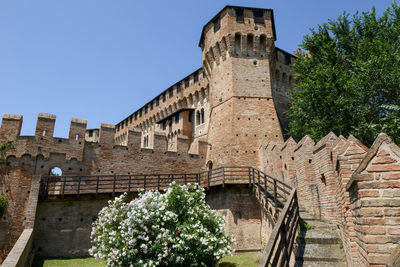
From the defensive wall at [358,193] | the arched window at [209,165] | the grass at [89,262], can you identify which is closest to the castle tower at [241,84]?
the arched window at [209,165]

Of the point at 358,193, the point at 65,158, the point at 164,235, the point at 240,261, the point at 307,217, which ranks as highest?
the point at 65,158

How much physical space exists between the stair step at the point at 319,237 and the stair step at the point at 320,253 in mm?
120

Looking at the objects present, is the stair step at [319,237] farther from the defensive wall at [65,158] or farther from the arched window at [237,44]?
the arched window at [237,44]

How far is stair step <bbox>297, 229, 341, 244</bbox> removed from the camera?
6.58 m

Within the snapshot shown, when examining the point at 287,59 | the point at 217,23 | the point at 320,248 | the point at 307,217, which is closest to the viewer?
the point at 320,248

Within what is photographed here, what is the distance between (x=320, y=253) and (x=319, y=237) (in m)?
0.53

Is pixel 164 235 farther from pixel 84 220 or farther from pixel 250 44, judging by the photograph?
pixel 250 44

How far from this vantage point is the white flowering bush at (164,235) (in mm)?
8383

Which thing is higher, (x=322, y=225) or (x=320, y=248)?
(x=322, y=225)

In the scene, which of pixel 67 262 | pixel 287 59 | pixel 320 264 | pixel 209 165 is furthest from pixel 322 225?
pixel 287 59

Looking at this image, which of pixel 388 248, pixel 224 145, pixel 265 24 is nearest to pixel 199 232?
pixel 388 248

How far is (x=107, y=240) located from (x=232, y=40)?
17222 mm

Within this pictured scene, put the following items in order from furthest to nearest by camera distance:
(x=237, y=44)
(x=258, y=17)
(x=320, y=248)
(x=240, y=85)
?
(x=258, y=17), (x=237, y=44), (x=240, y=85), (x=320, y=248)

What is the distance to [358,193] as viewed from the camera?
11.6 ft
